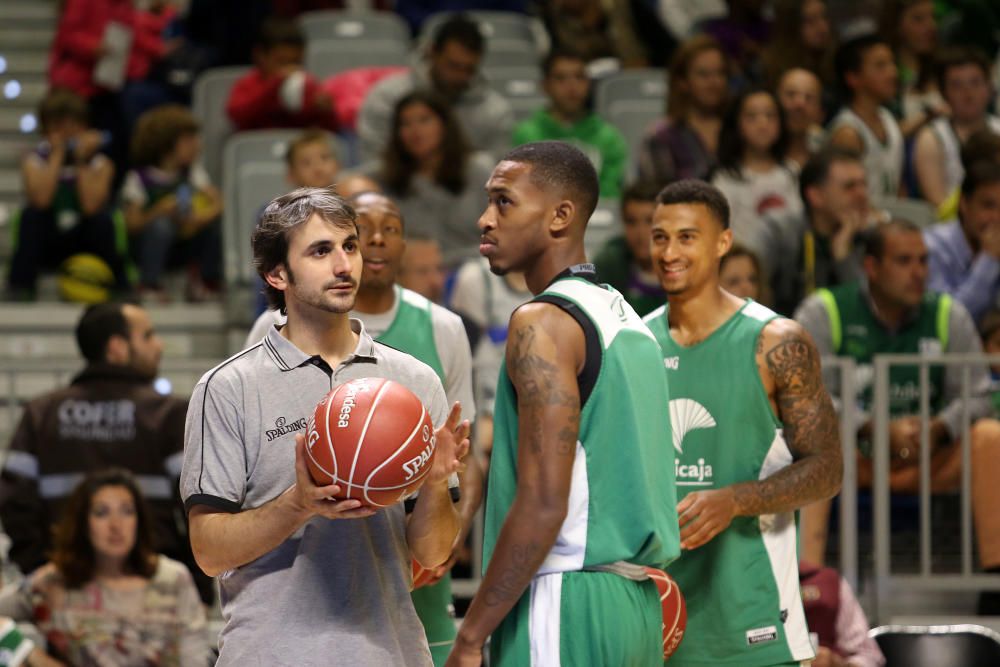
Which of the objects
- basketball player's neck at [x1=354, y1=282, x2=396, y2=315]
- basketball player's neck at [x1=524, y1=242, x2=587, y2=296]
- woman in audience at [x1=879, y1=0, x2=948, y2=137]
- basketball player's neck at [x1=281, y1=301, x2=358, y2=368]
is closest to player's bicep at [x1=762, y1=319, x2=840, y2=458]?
basketball player's neck at [x1=524, y1=242, x2=587, y2=296]

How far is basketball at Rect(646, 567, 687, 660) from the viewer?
13.8ft

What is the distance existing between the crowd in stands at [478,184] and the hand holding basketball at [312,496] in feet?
5.00

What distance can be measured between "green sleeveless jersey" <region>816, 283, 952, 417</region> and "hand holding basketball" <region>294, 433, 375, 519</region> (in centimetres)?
416

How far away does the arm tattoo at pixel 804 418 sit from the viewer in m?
4.59

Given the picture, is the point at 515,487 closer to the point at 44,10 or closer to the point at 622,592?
the point at 622,592

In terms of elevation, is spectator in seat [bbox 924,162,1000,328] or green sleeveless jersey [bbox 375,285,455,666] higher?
spectator in seat [bbox 924,162,1000,328]

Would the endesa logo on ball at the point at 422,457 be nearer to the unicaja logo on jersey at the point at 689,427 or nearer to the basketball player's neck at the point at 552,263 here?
the basketball player's neck at the point at 552,263

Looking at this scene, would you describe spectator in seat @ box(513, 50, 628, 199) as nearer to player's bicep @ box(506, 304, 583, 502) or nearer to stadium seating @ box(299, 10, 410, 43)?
stadium seating @ box(299, 10, 410, 43)

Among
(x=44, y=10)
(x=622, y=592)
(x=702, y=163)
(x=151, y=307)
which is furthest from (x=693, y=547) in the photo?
(x=44, y=10)

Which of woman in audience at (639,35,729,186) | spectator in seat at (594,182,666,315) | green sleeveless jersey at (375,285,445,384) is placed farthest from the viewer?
woman in audience at (639,35,729,186)

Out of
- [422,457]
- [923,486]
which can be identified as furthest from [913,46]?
[422,457]

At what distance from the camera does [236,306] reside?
9023mm

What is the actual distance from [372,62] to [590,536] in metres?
7.74

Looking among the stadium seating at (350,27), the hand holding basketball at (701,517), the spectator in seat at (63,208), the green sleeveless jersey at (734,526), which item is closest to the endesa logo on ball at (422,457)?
the hand holding basketball at (701,517)
